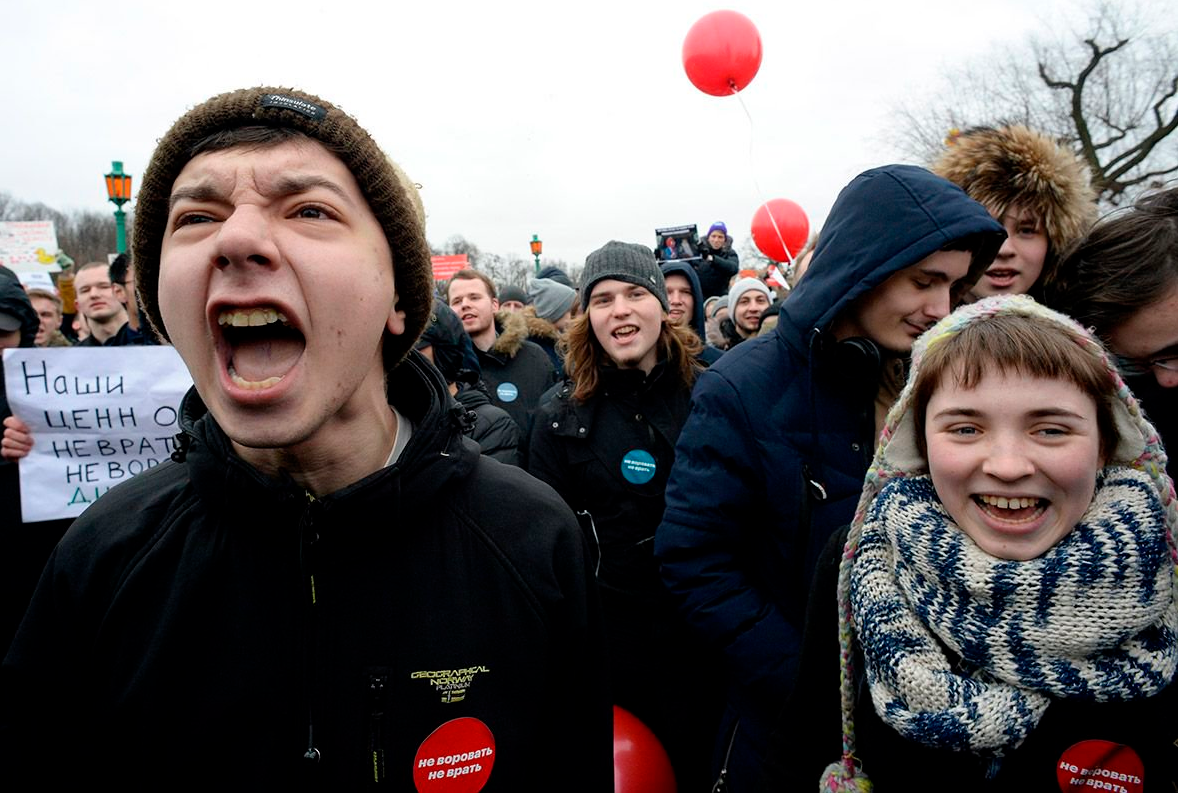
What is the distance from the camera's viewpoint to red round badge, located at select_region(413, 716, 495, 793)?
1.26 meters

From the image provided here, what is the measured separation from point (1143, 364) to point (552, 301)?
5.58 metres

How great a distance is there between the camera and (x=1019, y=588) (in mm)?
1345

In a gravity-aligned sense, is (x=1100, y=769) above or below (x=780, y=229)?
below

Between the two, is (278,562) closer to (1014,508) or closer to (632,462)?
(1014,508)

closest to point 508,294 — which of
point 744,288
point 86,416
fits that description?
point 744,288

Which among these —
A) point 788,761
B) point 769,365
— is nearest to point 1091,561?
point 788,761

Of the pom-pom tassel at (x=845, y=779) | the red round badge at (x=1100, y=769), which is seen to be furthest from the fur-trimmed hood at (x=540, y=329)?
the red round badge at (x=1100, y=769)

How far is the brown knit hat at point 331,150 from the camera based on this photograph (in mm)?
1284

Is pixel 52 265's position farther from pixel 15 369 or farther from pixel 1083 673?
pixel 1083 673

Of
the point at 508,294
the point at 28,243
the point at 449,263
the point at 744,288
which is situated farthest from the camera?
the point at 449,263

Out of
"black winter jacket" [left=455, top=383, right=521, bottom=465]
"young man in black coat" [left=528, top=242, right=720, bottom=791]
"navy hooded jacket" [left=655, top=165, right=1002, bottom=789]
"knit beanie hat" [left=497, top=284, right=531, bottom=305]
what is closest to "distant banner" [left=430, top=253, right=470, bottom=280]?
"knit beanie hat" [left=497, top=284, right=531, bottom=305]

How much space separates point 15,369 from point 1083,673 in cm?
387

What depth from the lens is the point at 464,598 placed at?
4.42 feet

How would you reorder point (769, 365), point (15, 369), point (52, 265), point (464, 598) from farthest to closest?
point (52, 265) < point (15, 369) < point (769, 365) < point (464, 598)
